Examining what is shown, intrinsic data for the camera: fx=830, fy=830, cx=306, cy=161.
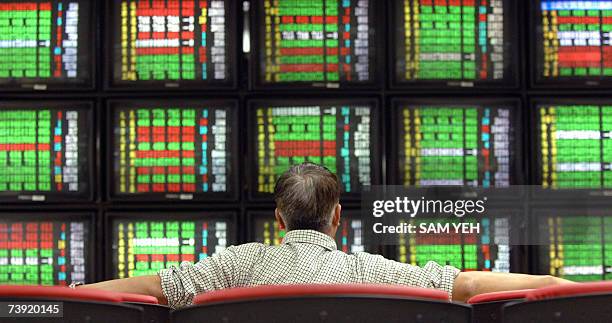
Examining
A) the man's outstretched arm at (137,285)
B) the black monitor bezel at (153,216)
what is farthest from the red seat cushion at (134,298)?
the black monitor bezel at (153,216)

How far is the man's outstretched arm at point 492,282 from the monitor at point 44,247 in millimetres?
1926

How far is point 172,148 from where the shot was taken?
3.36 metres

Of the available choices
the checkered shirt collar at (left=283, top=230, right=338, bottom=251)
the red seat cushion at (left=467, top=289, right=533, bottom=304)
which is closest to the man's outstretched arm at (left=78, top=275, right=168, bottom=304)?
the checkered shirt collar at (left=283, top=230, right=338, bottom=251)

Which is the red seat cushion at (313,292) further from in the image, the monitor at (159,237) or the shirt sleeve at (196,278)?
the monitor at (159,237)

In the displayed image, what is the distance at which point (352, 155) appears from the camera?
3.34 meters

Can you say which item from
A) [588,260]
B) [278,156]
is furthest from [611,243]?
[278,156]

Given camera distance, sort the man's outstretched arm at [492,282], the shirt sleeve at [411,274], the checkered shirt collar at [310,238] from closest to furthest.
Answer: the man's outstretched arm at [492,282]
the shirt sleeve at [411,274]
the checkered shirt collar at [310,238]

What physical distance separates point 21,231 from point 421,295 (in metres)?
2.50

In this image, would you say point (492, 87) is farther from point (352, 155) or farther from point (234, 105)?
point (234, 105)

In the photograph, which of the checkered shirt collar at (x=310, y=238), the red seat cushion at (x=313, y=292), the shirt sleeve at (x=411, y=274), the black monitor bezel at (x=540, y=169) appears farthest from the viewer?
the black monitor bezel at (x=540, y=169)

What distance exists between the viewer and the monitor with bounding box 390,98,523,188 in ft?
10.9

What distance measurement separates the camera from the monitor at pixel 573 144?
3336 millimetres

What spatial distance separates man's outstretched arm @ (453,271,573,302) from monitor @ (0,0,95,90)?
2027mm

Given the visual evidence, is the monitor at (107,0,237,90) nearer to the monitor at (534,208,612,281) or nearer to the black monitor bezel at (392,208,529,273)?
the black monitor bezel at (392,208,529,273)
